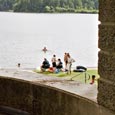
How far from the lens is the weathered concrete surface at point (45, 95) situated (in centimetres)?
485

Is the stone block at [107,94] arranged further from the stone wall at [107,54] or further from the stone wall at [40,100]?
the stone wall at [40,100]

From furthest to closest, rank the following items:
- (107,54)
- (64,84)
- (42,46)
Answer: (42,46) < (64,84) < (107,54)

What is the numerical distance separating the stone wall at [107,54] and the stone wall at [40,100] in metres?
0.63

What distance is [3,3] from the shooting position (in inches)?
5965

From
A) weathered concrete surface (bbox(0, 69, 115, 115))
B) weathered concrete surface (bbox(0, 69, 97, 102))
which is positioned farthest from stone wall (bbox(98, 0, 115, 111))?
weathered concrete surface (bbox(0, 69, 97, 102))

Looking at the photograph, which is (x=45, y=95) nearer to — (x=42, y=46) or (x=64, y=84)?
(x=64, y=84)

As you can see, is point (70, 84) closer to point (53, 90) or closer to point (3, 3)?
point (53, 90)

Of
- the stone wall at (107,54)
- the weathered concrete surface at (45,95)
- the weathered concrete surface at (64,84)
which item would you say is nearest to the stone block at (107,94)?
the stone wall at (107,54)

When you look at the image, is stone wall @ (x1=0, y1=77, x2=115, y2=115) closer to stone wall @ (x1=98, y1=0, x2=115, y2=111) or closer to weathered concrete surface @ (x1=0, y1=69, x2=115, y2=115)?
weathered concrete surface @ (x1=0, y1=69, x2=115, y2=115)

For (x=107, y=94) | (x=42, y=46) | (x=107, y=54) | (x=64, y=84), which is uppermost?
(x=107, y=54)

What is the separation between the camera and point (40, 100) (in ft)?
17.9

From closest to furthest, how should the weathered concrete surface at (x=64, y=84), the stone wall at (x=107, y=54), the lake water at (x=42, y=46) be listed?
the stone wall at (x=107, y=54)
the weathered concrete surface at (x=64, y=84)
the lake water at (x=42, y=46)

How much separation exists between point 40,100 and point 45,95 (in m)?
0.10

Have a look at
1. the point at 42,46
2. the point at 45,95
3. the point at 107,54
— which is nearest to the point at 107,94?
the point at 107,54
